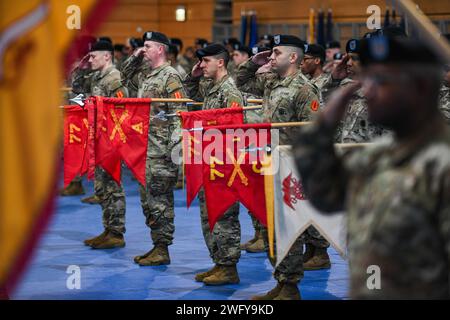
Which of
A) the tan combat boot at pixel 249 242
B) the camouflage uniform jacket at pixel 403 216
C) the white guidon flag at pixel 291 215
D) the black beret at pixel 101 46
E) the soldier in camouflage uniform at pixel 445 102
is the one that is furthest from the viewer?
the black beret at pixel 101 46

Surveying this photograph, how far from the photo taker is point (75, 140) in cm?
858

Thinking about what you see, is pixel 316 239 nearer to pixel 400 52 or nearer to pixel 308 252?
pixel 308 252

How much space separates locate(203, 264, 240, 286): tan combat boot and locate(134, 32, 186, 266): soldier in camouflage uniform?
2.90 feet

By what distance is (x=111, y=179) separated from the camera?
8805mm

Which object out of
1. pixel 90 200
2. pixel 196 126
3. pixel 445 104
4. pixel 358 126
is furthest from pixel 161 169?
pixel 90 200

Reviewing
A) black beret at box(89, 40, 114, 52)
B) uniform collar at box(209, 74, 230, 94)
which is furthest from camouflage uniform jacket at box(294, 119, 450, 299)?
black beret at box(89, 40, 114, 52)

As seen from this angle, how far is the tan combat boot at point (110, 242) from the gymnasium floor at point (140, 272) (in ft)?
0.27

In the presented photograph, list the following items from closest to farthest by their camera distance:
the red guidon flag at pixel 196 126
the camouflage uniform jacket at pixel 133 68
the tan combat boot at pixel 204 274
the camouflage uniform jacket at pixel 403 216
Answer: the camouflage uniform jacket at pixel 403 216 < the red guidon flag at pixel 196 126 < the tan combat boot at pixel 204 274 < the camouflage uniform jacket at pixel 133 68

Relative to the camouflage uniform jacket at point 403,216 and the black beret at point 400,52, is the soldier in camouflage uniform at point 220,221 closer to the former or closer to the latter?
the camouflage uniform jacket at point 403,216

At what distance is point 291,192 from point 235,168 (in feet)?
2.82

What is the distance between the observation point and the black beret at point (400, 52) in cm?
300

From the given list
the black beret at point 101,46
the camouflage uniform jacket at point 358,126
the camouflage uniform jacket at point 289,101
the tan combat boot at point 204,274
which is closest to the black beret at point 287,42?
the camouflage uniform jacket at point 289,101
